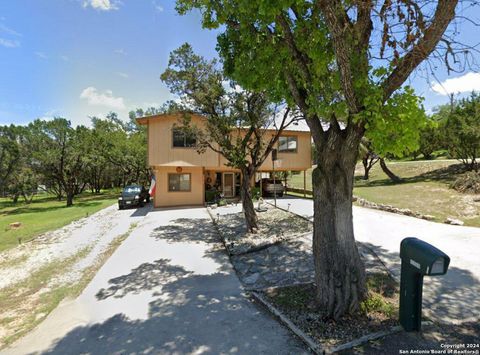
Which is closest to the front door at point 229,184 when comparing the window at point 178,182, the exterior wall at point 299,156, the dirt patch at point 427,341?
the exterior wall at point 299,156

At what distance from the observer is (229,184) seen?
22.6 meters

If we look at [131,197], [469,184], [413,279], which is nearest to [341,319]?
[413,279]

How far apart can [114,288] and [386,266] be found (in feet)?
20.3

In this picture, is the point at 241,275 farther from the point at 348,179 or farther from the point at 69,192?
the point at 69,192

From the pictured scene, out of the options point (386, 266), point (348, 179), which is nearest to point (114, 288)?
point (348, 179)

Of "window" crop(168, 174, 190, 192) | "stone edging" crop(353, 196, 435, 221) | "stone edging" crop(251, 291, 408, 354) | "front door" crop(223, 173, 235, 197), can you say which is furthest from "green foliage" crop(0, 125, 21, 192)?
"stone edging" crop(251, 291, 408, 354)

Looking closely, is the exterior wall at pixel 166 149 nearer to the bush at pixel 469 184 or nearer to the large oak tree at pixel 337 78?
the large oak tree at pixel 337 78

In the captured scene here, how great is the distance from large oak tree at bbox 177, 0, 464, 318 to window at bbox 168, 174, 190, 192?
1476 cm

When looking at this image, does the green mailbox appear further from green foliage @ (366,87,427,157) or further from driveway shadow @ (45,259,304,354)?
driveway shadow @ (45,259,304,354)

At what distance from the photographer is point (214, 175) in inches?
914

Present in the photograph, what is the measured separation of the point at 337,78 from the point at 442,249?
6.07 meters

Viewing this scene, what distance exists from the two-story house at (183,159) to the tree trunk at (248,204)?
636 cm

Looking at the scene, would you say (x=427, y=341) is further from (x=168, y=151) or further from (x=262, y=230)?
(x=168, y=151)

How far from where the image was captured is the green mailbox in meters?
3.32
